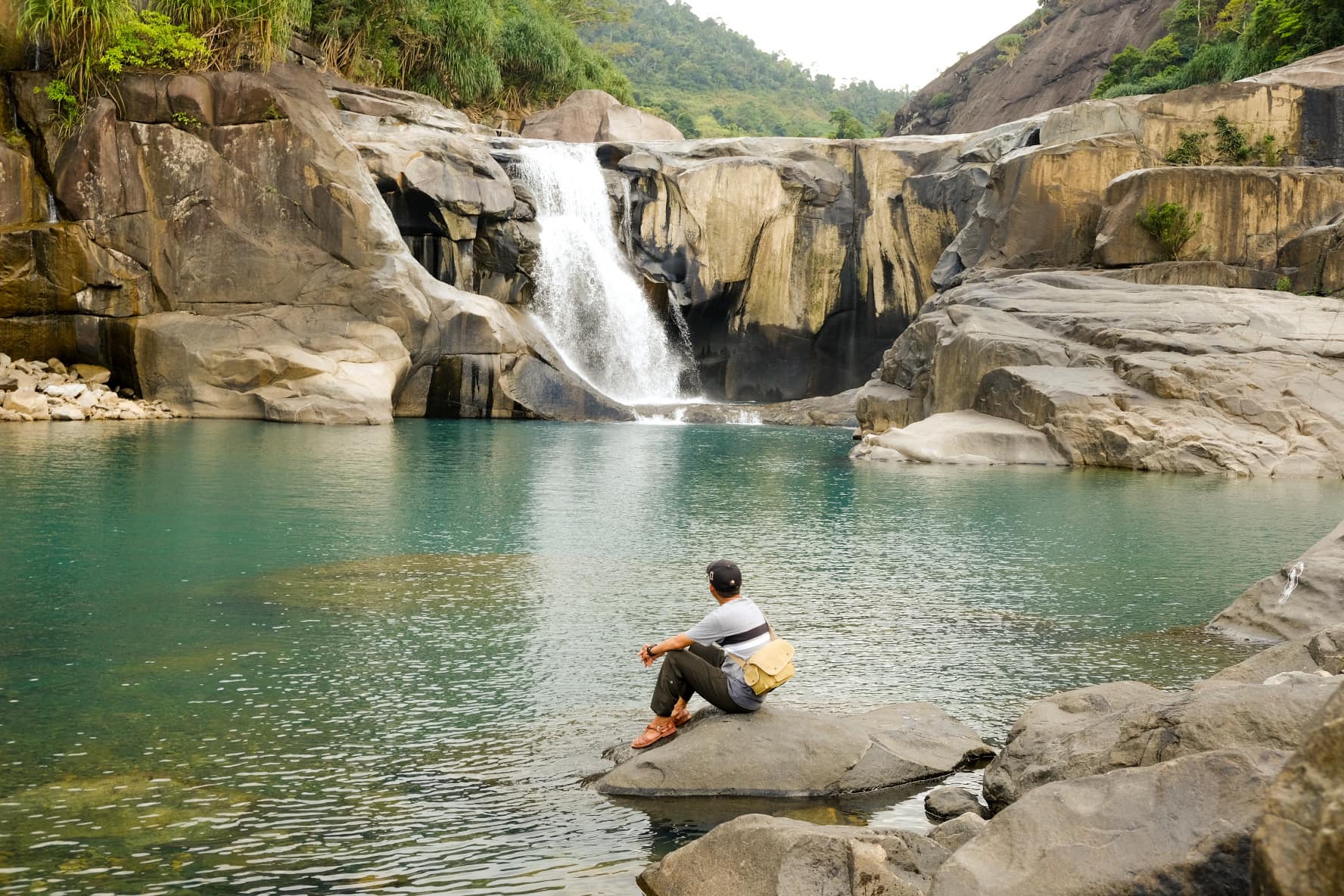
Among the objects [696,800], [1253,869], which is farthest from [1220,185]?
[1253,869]

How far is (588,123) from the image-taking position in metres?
44.6

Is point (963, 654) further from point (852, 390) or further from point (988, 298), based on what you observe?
point (852, 390)

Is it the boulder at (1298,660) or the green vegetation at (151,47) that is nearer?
the boulder at (1298,660)

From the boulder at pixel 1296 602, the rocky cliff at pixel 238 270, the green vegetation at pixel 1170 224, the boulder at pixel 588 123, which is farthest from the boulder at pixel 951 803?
the boulder at pixel 588 123

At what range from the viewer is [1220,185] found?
27.7m

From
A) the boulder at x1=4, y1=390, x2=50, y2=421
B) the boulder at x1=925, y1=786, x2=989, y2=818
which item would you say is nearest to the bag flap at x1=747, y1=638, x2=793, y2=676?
the boulder at x1=925, y1=786, x2=989, y2=818

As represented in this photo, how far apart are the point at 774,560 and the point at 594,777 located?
20.7 ft

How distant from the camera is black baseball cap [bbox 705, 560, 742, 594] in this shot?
6.28m

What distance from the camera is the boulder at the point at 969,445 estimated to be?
2281 centimetres

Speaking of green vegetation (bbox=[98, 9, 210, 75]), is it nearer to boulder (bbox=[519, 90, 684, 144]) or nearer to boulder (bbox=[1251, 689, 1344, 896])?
boulder (bbox=[519, 90, 684, 144])

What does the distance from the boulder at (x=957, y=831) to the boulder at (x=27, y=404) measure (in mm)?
24258

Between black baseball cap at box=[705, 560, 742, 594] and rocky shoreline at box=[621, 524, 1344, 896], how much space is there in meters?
0.65

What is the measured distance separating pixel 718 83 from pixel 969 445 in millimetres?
76466

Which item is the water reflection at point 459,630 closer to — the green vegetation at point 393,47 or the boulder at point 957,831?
the boulder at point 957,831
